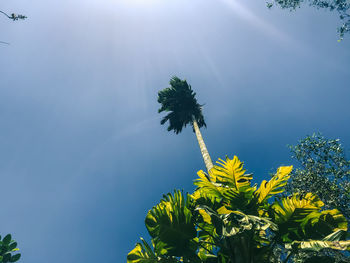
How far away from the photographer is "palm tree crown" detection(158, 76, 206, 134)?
16.5 meters

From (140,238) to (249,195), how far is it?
99.4 inches

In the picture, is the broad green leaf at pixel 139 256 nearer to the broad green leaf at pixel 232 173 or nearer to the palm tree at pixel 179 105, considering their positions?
the broad green leaf at pixel 232 173

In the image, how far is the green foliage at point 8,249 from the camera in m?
8.23

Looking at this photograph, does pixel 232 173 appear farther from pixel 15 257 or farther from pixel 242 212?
pixel 15 257

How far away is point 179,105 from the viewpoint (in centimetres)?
1656

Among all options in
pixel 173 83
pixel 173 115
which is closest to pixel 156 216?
pixel 173 115

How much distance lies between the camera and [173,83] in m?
17.1

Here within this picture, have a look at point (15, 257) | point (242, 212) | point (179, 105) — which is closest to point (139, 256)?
point (242, 212)

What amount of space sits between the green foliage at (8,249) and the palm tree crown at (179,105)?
452 inches

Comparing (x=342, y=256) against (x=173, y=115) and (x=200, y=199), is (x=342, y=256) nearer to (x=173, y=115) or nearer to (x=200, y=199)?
(x=200, y=199)

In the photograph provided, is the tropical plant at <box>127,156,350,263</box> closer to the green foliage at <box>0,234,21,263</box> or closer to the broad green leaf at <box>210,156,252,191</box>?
the broad green leaf at <box>210,156,252,191</box>

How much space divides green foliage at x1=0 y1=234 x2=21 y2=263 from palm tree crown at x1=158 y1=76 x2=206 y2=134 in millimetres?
11480

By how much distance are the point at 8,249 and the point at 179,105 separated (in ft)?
42.1

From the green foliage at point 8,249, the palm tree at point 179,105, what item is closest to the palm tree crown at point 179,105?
the palm tree at point 179,105
